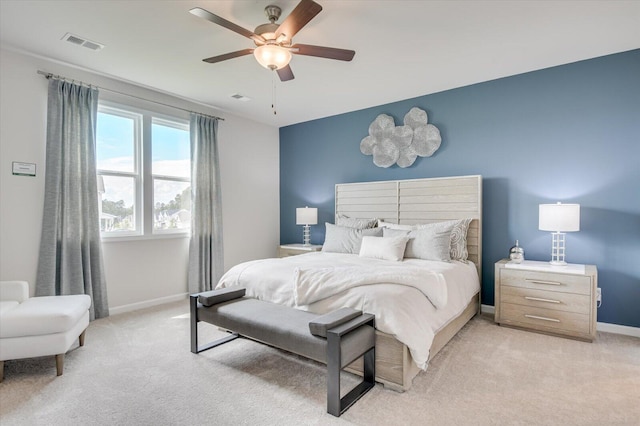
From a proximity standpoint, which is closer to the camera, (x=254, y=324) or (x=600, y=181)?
(x=254, y=324)

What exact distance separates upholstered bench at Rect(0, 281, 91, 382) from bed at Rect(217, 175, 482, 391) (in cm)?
125

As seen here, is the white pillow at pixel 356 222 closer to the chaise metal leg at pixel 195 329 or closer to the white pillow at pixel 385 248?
the white pillow at pixel 385 248

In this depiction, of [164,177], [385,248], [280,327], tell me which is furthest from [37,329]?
[385,248]

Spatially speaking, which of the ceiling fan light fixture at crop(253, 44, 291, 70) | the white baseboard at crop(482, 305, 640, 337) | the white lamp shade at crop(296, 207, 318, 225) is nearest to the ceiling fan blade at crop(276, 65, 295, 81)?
the ceiling fan light fixture at crop(253, 44, 291, 70)

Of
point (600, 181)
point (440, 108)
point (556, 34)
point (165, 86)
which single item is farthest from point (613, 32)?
point (165, 86)

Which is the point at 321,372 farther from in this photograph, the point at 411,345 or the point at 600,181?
the point at 600,181

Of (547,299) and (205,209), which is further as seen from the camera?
(205,209)

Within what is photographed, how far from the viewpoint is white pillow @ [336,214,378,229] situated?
4.52m

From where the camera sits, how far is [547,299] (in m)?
3.19

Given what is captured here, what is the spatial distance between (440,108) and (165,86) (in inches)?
136

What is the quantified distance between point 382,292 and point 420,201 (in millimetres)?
2266

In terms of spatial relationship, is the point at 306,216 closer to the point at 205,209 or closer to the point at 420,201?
the point at 205,209

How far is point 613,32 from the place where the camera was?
9.26ft

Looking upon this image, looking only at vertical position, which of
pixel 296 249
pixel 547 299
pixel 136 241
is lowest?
pixel 547 299
